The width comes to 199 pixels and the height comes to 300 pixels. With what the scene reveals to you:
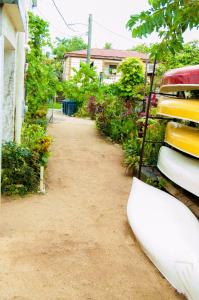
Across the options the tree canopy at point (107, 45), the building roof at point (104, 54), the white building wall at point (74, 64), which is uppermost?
the tree canopy at point (107, 45)

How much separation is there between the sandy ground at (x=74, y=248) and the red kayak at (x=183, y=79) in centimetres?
215

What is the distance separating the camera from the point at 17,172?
19.8 feet

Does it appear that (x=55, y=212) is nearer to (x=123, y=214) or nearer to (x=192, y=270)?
(x=123, y=214)

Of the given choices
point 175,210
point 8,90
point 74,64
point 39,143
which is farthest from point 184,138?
point 74,64

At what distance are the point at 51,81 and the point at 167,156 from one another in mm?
8179

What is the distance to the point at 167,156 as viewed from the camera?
5.85 meters

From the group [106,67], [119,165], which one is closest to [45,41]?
[119,165]

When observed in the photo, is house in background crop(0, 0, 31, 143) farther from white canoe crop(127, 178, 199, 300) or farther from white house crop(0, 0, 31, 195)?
white canoe crop(127, 178, 199, 300)

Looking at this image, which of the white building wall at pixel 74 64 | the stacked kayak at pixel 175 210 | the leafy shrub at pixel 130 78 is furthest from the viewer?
the white building wall at pixel 74 64

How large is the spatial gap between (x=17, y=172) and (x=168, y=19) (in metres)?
3.88

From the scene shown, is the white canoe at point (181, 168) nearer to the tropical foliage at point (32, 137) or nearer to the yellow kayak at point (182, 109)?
the yellow kayak at point (182, 109)

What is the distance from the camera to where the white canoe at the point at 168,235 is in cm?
335

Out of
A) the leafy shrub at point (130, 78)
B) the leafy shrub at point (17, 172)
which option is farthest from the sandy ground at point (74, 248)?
the leafy shrub at point (130, 78)

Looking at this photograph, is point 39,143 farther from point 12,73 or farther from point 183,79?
point 183,79
